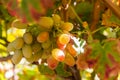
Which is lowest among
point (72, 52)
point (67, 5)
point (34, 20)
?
point (34, 20)

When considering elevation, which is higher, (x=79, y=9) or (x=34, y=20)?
(x=79, y=9)

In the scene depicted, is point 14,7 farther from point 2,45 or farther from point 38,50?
point 2,45

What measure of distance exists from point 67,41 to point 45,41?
4 centimetres

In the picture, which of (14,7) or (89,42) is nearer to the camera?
(14,7)

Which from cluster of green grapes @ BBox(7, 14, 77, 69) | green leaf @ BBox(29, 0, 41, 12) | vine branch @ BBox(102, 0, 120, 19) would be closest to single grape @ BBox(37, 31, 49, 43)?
cluster of green grapes @ BBox(7, 14, 77, 69)

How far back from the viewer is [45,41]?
574 millimetres

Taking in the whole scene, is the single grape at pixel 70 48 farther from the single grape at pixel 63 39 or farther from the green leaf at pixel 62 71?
the green leaf at pixel 62 71

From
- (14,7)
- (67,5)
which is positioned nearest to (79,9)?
(67,5)

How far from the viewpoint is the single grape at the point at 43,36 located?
0.56 metres

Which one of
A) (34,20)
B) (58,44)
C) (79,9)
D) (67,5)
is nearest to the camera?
(34,20)

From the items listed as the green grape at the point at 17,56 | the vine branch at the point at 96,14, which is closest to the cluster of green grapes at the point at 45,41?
the green grape at the point at 17,56

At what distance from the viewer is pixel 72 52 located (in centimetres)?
62

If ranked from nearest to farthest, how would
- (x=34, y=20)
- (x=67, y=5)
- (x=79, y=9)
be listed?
(x=34, y=20), (x=67, y=5), (x=79, y=9)

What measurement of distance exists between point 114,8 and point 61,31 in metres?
0.13
